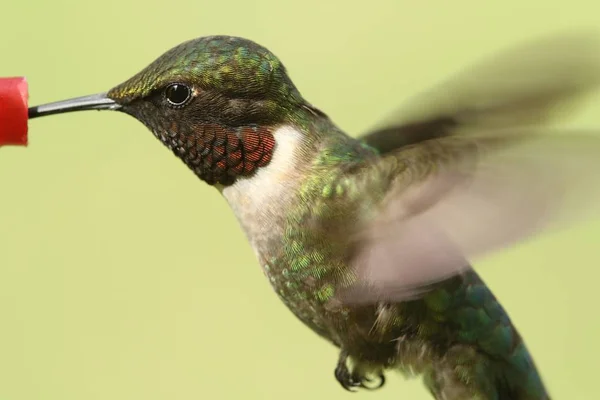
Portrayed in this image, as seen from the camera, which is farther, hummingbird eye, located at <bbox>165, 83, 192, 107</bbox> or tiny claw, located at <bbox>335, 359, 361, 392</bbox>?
tiny claw, located at <bbox>335, 359, 361, 392</bbox>

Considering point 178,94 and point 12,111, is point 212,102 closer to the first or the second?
point 178,94

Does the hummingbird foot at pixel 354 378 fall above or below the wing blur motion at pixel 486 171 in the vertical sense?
below

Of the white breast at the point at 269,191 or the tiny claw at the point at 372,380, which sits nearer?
the white breast at the point at 269,191

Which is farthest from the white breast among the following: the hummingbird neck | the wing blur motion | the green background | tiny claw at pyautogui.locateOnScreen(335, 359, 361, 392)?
the green background

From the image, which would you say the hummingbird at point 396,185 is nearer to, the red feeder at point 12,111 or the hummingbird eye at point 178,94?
the hummingbird eye at point 178,94

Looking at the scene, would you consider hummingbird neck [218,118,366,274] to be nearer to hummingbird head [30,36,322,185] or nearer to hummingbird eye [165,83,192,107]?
hummingbird head [30,36,322,185]

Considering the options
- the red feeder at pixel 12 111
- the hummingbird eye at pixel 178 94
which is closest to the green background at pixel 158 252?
the hummingbird eye at pixel 178 94
